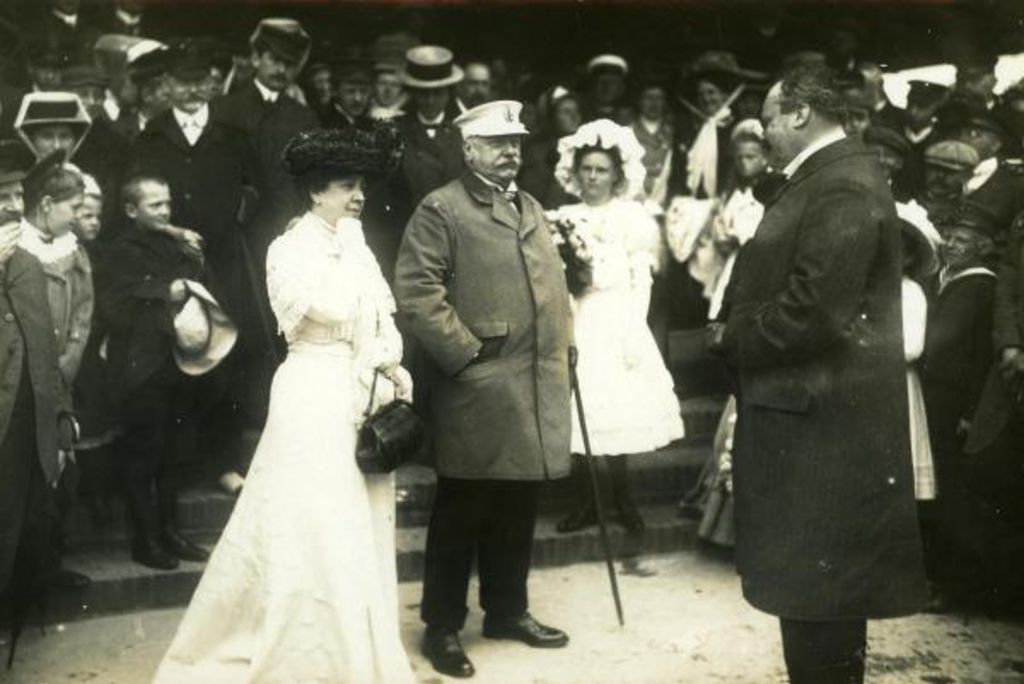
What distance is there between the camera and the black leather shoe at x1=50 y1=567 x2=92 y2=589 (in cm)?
501

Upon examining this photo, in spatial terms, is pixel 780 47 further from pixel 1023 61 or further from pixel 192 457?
pixel 192 457

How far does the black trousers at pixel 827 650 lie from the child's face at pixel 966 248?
2167 millimetres

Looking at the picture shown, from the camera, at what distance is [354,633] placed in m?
4.11

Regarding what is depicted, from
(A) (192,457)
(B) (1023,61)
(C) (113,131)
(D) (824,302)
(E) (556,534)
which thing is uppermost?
(B) (1023,61)

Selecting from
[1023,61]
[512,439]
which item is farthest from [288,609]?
[1023,61]

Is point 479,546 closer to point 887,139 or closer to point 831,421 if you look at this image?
point 831,421

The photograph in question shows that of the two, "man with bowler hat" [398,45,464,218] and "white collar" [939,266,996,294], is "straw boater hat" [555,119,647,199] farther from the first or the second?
"white collar" [939,266,996,294]

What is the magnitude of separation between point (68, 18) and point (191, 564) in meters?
2.74

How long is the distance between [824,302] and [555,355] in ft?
4.75

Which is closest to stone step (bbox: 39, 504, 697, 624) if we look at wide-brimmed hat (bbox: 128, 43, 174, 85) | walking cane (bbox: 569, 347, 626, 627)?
walking cane (bbox: 569, 347, 626, 627)

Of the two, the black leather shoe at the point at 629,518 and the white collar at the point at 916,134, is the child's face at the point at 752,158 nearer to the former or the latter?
the white collar at the point at 916,134

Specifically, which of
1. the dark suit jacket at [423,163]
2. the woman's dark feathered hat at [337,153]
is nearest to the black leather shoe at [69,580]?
the woman's dark feathered hat at [337,153]

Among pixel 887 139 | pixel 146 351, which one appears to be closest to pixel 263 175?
pixel 146 351

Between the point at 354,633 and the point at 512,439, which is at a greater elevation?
the point at 512,439
